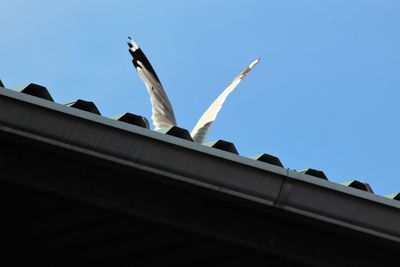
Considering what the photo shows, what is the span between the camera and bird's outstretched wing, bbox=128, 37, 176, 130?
21.6 ft

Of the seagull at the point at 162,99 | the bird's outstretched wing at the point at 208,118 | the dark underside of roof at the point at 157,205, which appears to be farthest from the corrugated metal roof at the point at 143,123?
the bird's outstretched wing at the point at 208,118

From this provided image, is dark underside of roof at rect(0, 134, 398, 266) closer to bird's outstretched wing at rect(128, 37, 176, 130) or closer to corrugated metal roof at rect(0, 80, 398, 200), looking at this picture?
corrugated metal roof at rect(0, 80, 398, 200)

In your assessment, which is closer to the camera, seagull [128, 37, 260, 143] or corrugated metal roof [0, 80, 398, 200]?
corrugated metal roof [0, 80, 398, 200]

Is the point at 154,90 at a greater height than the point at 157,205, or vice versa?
the point at 154,90

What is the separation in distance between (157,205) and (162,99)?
4308 millimetres

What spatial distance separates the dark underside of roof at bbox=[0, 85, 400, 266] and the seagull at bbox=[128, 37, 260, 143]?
2.19m

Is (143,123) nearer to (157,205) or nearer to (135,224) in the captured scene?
(157,205)

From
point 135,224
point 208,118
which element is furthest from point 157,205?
point 208,118

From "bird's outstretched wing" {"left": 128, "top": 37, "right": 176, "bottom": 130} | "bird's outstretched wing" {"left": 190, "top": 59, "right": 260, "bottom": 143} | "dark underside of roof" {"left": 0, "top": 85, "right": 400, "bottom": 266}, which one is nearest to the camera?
"dark underside of roof" {"left": 0, "top": 85, "right": 400, "bottom": 266}

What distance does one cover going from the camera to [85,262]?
4.76 m

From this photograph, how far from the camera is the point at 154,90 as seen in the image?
8.03 m

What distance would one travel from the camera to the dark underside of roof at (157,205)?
3781mm

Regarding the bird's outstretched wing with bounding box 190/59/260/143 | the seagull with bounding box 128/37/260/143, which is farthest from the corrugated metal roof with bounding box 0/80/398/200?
the bird's outstretched wing with bounding box 190/59/260/143

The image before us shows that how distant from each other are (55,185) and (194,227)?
631 mm
